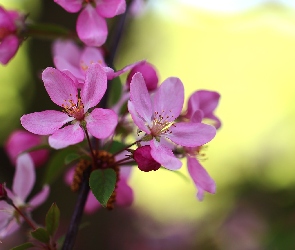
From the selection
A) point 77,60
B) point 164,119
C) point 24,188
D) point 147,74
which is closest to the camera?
point 164,119

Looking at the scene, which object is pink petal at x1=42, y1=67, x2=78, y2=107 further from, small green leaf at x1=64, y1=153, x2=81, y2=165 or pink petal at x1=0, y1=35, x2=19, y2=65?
pink petal at x1=0, y1=35, x2=19, y2=65

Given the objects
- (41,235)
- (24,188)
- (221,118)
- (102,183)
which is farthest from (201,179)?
(221,118)

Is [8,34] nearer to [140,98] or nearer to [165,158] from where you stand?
[140,98]

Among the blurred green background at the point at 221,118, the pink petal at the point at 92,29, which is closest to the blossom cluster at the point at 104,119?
the pink petal at the point at 92,29

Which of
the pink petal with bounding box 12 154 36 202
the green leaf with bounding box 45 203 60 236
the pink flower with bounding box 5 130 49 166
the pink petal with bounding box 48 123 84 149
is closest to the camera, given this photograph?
the pink petal with bounding box 48 123 84 149

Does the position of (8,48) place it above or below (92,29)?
below

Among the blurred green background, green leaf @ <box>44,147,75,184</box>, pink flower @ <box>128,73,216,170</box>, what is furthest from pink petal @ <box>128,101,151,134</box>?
the blurred green background
